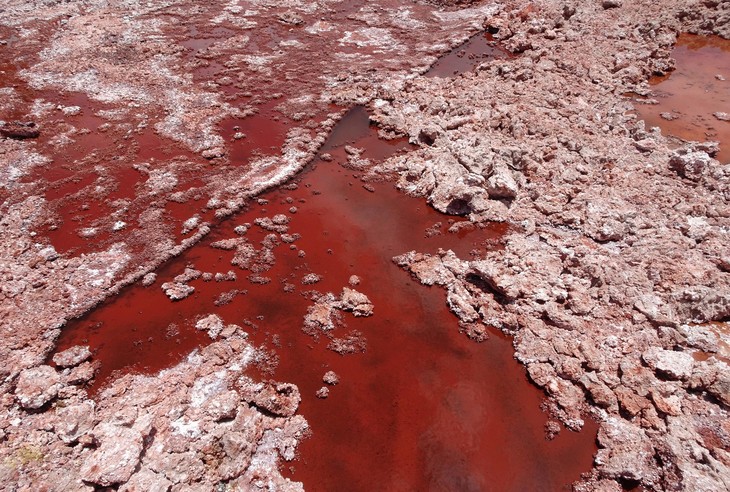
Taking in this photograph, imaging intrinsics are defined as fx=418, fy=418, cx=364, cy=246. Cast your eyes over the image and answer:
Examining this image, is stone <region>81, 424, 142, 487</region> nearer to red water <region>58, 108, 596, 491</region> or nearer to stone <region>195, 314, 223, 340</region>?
red water <region>58, 108, 596, 491</region>

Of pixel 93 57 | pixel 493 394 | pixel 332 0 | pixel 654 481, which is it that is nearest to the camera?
pixel 654 481

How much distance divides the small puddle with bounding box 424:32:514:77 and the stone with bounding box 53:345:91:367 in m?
16.3

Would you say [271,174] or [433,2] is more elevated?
[433,2]

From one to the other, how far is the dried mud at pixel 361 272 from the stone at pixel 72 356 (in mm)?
70

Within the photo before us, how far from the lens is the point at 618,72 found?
17172 millimetres

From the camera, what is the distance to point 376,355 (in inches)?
359

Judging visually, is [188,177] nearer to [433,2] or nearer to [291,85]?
[291,85]

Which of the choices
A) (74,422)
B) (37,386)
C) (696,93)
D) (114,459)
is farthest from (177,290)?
(696,93)

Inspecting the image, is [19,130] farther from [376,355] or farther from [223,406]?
[376,355]

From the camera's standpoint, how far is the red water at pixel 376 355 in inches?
296

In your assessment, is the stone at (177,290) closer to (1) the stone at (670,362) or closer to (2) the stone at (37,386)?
(2) the stone at (37,386)

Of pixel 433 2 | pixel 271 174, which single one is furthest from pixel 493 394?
pixel 433 2

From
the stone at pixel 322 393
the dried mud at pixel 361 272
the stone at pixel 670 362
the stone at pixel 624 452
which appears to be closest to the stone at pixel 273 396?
the dried mud at pixel 361 272

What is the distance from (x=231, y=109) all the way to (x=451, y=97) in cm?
854
